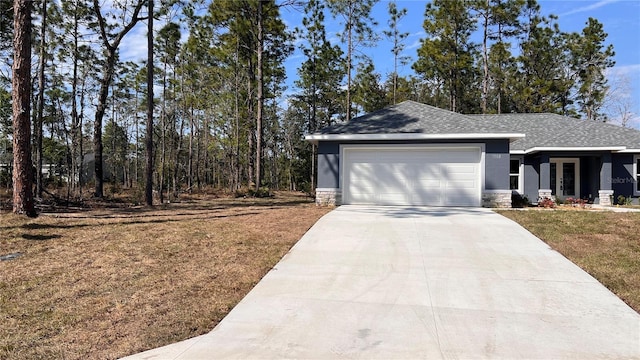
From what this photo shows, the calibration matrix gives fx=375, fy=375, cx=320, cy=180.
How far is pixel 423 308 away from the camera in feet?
14.9

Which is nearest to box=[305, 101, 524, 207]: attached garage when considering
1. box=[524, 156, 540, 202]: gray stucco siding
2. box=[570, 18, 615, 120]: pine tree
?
box=[524, 156, 540, 202]: gray stucco siding

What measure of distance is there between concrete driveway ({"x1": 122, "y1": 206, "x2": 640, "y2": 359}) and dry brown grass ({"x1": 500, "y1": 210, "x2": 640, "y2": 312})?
0.26 metres

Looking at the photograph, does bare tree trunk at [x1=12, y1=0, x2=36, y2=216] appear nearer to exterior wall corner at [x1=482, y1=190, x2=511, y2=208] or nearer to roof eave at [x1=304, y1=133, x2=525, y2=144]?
roof eave at [x1=304, y1=133, x2=525, y2=144]

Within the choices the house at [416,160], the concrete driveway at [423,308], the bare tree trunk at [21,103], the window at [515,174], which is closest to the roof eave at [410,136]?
the house at [416,160]

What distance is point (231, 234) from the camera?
8.01 meters

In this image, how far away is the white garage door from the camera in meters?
12.6

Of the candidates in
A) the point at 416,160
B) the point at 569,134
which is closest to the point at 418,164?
the point at 416,160

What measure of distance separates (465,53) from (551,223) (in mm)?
21281

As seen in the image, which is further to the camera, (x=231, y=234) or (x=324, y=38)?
(x=324, y=38)

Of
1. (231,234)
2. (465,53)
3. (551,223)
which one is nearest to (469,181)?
(551,223)

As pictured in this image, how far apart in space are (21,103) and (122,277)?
6.06 meters

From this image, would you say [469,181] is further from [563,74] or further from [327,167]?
[563,74]

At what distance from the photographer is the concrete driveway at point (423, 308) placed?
3.58m

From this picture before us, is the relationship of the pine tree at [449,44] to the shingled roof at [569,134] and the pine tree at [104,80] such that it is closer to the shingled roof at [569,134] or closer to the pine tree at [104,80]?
the shingled roof at [569,134]
